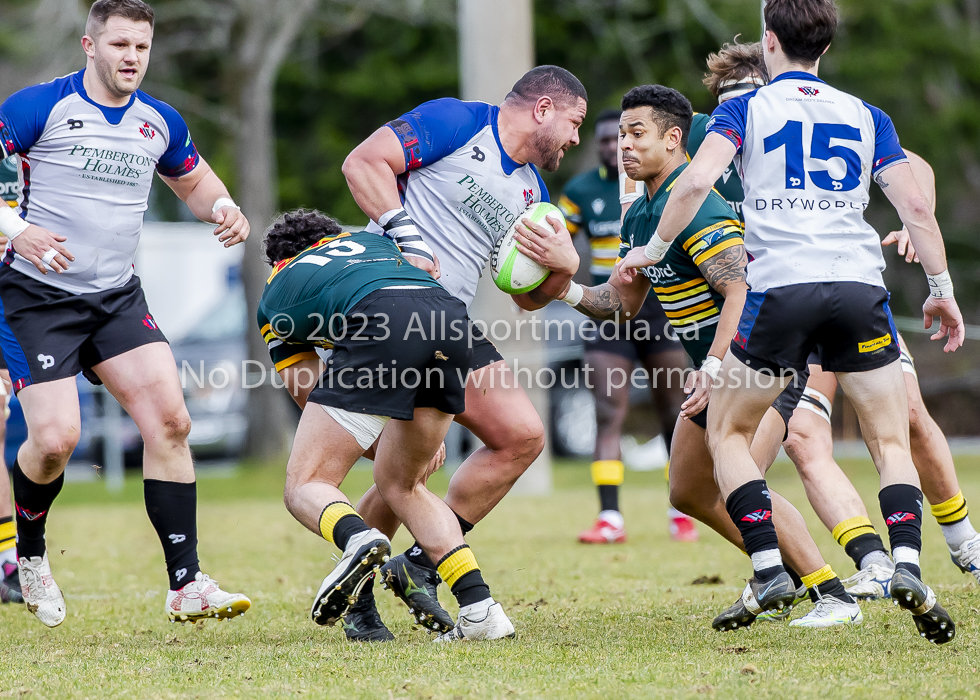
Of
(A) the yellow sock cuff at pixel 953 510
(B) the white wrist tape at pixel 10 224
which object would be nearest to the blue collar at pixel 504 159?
(B) the white wrist tape at pixel 10 224

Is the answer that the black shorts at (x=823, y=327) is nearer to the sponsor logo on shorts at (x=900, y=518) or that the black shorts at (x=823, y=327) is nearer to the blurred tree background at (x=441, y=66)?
the sponsor logo on shorts at (x=900, y=518)

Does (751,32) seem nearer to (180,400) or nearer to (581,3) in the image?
(581,3)

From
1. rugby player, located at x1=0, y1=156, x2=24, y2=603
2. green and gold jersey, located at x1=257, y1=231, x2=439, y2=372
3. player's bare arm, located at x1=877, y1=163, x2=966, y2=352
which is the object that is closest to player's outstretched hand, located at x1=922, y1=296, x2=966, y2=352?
player's bare arm, located at x1=877, y1=163, x2=966, y2=352

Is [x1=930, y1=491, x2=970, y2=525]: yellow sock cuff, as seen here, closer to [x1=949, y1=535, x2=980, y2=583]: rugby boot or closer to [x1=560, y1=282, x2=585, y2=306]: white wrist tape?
[x1=949, y1=535, x2=980, y2=583]: rugby boot

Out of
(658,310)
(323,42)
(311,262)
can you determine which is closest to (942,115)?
(323,42)

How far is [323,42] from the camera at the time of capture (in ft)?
70.9

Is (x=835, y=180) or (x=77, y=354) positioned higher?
(x=835, y=180)

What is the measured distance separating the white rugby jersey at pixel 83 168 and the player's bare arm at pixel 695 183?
220 centimetres

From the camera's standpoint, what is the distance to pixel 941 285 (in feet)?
13.6

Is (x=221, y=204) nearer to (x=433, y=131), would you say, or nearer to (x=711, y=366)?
(x=433, y=131)

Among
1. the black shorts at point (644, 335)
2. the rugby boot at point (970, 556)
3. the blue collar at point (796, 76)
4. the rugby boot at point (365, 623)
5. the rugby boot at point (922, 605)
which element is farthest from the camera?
the black shorts at point (644, 335)

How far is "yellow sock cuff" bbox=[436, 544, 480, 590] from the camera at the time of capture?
426 centimetres

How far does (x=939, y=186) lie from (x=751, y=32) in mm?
4770

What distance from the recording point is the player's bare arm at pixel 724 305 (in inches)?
175
